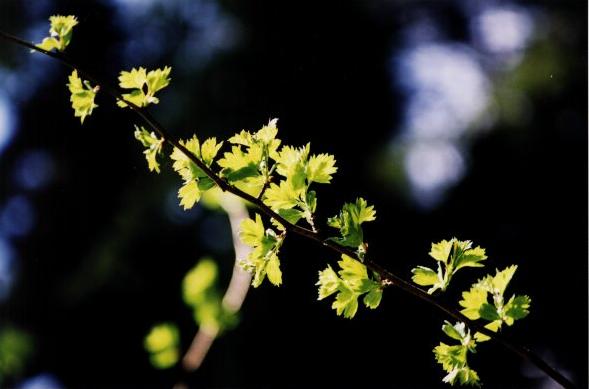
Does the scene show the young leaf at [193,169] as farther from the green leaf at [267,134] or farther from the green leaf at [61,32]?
the green leaf at [61,32]

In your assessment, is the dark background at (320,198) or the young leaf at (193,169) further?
the dark background at (320,198)

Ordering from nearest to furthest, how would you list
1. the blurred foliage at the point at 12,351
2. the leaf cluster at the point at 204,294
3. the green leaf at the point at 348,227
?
1. the leaf cluster at the point at 204,294
2. the green leaf at the point at 348,227
3. the blurred foliage at the point at 12,351

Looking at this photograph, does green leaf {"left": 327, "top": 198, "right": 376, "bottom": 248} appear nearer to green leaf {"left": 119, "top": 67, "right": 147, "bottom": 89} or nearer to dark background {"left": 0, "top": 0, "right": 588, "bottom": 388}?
green leaf {"left": 119, "top": 67, "right": 147, "bottom": 89}

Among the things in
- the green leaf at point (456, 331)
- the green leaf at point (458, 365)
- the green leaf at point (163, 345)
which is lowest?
the green leaf at point (163, 345)

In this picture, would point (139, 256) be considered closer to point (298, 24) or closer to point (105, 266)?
point (105, 266)

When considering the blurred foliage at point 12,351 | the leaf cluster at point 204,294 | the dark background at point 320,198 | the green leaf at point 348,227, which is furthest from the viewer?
the dark background at point 320,198

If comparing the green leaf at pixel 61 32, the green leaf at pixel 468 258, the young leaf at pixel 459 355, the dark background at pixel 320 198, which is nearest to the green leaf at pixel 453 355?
the young leaf at pixel 459 355

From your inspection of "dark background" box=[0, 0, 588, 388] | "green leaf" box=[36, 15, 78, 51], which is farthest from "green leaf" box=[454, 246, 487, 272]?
"dark background" box=[0, 0, 588, 388]
